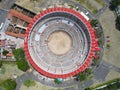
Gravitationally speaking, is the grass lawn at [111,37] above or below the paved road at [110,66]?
above

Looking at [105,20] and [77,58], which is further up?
[105,20]

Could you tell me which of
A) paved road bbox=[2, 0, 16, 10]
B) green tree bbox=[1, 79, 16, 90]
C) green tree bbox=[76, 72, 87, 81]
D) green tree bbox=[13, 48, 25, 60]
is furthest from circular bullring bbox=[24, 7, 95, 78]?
paved road bbox=[2, 0, 16, 10]

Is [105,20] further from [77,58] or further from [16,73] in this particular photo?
[16,73]

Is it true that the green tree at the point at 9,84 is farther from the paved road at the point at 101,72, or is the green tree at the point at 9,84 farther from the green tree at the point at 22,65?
the paved road at the point at 101,72

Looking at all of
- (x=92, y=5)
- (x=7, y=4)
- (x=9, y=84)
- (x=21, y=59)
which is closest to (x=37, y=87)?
(x=9, y=84)

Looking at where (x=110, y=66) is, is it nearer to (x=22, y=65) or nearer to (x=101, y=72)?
(x=101, y=72)

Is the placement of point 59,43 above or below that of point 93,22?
below

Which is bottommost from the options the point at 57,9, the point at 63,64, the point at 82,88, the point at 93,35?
the point at 82,88

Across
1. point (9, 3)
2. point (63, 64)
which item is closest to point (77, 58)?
point (63, 64)

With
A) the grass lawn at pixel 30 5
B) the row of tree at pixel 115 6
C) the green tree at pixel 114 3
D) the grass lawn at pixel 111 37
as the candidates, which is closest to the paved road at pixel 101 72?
the grass lawn at pixel 111 37
